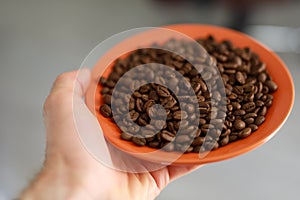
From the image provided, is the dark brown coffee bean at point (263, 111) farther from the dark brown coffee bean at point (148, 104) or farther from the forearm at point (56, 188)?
the forearm at point (56, 188)

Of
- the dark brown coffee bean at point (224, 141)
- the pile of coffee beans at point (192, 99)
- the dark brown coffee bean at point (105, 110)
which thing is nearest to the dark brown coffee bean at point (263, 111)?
the pile of coffee beans at point (192, 99)

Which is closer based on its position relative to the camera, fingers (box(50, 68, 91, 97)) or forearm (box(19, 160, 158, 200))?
forearm (box(19, 160, 158, 200))

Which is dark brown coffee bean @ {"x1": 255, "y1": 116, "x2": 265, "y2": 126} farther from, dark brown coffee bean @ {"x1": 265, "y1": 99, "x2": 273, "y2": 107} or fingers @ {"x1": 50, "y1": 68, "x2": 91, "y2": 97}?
fingers @ {"x1": 50, "y1": 68, "x2": 91, "y2": 97}

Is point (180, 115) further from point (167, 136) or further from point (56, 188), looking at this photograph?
point (56, 188)

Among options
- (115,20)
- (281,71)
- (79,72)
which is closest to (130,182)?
(79,72)

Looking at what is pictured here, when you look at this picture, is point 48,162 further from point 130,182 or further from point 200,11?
point 200,11

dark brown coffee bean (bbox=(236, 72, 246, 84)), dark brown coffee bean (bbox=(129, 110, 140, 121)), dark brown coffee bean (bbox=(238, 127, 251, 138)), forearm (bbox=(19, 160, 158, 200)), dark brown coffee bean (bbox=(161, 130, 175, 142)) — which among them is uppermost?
dark brown coffee bean (bbox=(236, 72, 246, 84))

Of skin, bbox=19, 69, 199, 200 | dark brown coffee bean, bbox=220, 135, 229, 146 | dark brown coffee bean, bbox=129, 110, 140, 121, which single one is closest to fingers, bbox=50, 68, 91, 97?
skin, bbox=19, 69, 199, 200
